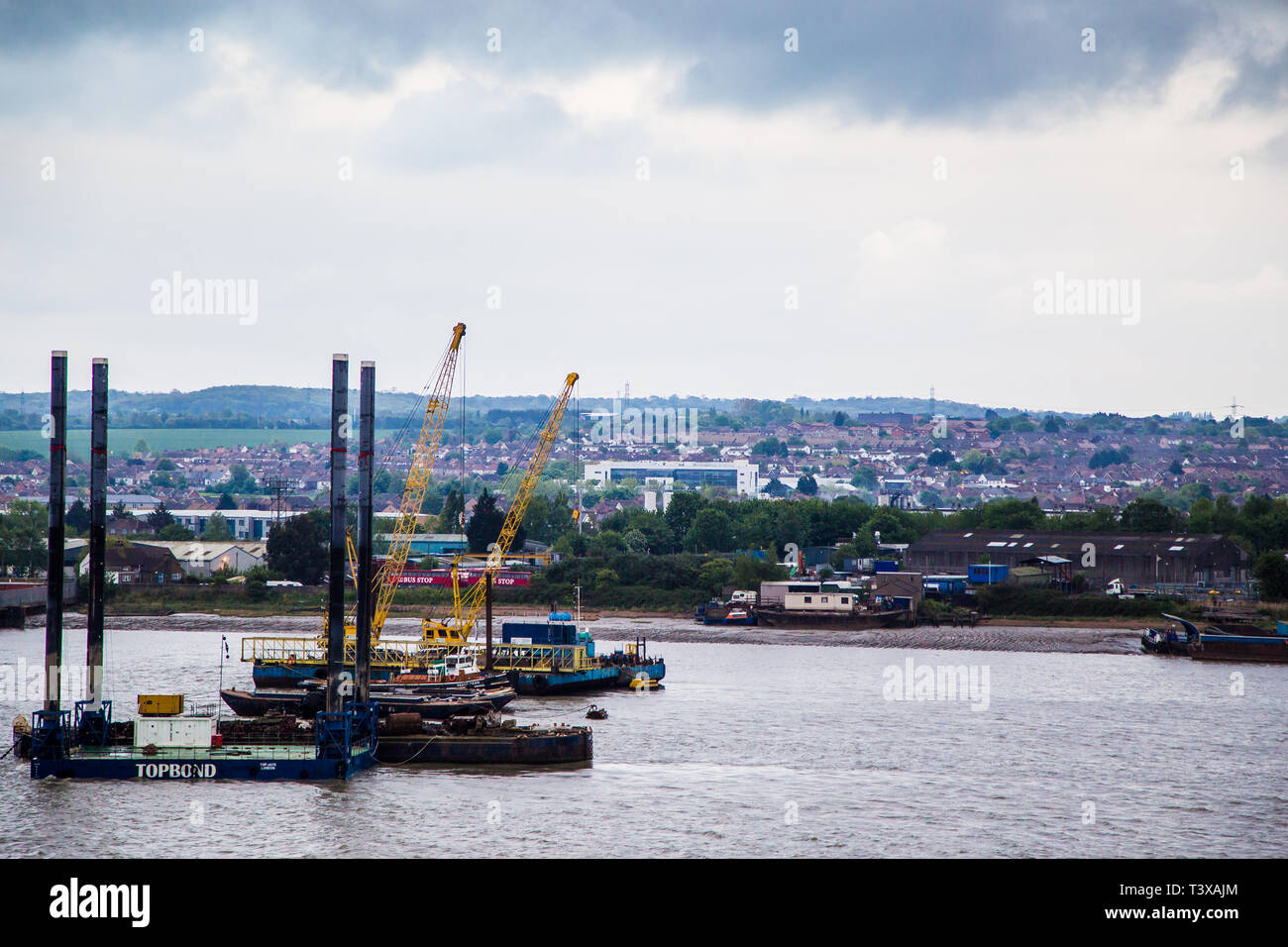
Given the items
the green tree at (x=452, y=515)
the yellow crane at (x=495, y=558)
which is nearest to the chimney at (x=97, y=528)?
the yellow crane at (x=495, y=558)

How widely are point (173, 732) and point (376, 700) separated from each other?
9.84 meters

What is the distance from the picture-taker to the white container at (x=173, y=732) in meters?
42.7

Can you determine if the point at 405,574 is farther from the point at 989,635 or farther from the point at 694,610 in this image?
the point at 989,635

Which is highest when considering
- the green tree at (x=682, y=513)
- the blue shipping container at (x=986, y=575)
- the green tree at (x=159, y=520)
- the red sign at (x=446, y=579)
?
the green tree at (x=682, y=513)

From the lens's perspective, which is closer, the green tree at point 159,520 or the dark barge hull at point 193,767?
the dark barge hull at point 193,767

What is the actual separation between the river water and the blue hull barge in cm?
200

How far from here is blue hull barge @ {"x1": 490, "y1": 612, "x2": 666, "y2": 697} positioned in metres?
65.1

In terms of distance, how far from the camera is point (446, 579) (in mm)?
119375

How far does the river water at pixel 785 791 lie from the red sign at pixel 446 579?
5253 centimetres

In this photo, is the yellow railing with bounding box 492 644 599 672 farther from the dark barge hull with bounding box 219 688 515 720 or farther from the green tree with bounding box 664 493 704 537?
the green tree with bounding box 664 493 704 537

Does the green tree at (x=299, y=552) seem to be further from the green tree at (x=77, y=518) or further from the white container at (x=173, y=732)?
the white container at (x=173, y=732)

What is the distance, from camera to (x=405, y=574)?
120312 mm

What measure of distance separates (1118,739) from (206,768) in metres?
29.1
